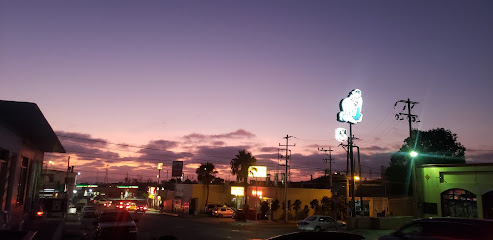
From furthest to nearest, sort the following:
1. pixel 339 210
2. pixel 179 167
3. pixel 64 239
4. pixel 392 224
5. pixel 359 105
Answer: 1. pixel 179 167
2. pixel 339 210
3. pixel 359 105
4. pixel 392 224
5. pixel 64 239

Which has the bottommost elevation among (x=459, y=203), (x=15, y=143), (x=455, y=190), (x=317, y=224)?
(x=317, y=224)

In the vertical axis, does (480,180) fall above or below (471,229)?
above

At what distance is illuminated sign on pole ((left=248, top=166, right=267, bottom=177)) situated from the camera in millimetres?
66000

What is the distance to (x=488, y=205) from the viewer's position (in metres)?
27.7

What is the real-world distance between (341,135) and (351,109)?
5.77m

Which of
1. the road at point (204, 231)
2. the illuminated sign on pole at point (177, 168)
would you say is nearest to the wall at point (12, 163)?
the road at point (204, 231)

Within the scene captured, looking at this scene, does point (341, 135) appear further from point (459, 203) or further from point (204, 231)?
point (204, 231)

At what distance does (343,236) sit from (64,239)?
1954 cm

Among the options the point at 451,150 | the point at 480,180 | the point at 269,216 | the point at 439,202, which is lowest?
the point at 269,216

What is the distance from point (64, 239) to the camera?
20.9 metres

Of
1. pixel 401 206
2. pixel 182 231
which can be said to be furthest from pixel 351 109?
pixel 182 231

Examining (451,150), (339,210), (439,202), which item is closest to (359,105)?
(439,202)

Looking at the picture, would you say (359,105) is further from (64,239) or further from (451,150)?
(451,150)

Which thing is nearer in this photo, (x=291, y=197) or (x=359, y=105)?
(x=359, y=105)
